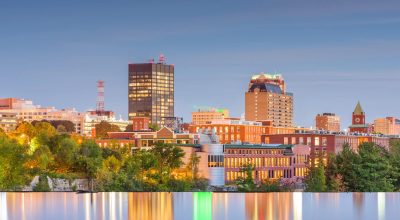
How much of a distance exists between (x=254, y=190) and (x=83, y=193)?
17.4m

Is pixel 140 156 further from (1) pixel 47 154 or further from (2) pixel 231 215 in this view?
(2) pixel 231 215

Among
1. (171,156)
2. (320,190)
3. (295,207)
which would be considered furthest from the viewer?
(171,156)

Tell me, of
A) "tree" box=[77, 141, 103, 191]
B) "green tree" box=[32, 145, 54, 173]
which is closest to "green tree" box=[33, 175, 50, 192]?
"green tree" box=[32, 145, 54, 173]

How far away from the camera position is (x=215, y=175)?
14238cm

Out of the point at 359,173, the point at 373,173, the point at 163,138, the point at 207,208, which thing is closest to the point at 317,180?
the point at 359,173

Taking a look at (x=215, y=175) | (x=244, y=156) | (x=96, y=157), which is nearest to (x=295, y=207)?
(x=96, y=157)

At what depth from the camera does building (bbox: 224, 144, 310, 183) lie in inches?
6004

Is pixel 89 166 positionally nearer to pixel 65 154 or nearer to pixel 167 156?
pixel 65 154

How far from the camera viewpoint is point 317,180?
321ft

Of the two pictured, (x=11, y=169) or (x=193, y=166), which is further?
(x=193, y=166)

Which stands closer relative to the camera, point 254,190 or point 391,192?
point 391,192

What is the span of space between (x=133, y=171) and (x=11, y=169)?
1538 cm

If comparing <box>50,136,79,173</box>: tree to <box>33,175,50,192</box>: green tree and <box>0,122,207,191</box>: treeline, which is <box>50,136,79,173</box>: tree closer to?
<box>0,122,207,191</box>: treeline

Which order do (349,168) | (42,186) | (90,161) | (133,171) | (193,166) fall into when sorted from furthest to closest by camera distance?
(193,166)
(133,171)
(90,161)
(42,186)
(349,168)
